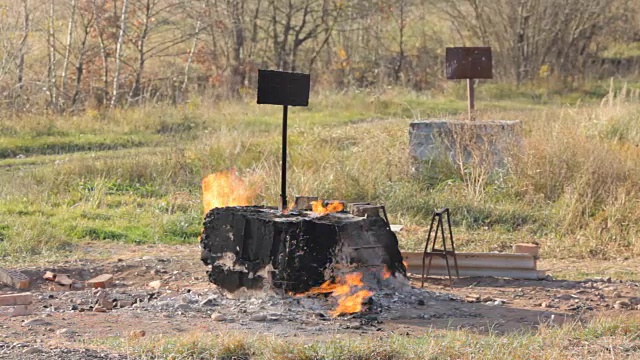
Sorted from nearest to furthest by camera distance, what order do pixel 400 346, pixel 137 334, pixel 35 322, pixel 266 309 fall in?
pixel 400 346 → pixel 137 334 → pixel 35 322 → pixel 266 309

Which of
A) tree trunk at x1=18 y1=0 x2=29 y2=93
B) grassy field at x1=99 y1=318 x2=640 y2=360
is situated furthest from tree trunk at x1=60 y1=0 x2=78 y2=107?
grassy field at x1=99 y1=318 x2=640 y2=360

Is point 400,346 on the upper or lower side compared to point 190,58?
lower

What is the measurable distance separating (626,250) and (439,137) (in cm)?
352

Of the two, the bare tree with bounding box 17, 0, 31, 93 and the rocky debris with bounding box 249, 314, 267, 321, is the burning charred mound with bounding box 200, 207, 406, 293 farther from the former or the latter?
the bare tree with bounding box 17, 0, 31, 93

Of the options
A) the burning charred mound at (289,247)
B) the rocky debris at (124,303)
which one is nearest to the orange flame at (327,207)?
the burning charred mound at (289,247)

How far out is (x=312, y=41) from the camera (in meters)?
26.3

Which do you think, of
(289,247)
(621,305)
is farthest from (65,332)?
(621,305)

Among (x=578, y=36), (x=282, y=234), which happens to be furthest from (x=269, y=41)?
(x=282, y=234)

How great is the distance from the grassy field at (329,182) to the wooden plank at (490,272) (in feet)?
4.38

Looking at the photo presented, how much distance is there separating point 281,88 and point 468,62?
591 centimetres

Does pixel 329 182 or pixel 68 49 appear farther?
pixel 68 49

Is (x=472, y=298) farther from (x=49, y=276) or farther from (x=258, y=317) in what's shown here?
(x=49, y=276)

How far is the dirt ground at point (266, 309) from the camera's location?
6477 millimetres

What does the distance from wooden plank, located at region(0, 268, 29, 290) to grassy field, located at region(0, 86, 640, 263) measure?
1.04m
